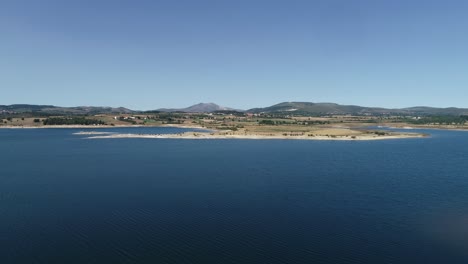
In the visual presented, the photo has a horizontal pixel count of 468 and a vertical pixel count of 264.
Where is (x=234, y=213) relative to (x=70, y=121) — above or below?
above

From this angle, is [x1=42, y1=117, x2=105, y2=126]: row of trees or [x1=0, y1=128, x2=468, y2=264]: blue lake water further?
[x1=42, y1=117, x2=105, y2=126]: row of trees

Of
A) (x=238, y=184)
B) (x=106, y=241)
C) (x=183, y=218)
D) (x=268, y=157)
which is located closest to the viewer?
(x=106, y=241)

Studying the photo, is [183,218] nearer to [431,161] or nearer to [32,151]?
[431,161]

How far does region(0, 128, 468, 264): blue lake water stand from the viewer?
23.0m

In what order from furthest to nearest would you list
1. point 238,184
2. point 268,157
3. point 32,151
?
1. point 32,151
2. point 268,157
3. point 238,184

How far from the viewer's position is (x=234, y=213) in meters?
30.7

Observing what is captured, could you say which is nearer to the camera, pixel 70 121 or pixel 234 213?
pixel 234 213

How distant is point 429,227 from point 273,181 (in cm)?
1986

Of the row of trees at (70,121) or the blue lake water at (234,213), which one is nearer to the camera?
the blue lake water at (234,213)

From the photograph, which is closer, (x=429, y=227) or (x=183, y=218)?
(x=429, y=227)

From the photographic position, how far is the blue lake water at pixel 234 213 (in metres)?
23.0

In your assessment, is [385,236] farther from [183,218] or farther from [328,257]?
[183,218]

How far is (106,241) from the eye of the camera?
80.5 ft

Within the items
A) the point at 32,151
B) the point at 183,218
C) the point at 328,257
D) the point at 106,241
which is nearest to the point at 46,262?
the point at 106,241
